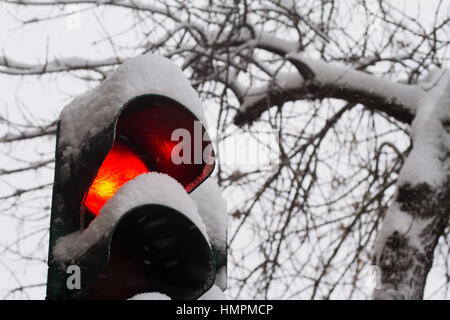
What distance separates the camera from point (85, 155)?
1.53 m

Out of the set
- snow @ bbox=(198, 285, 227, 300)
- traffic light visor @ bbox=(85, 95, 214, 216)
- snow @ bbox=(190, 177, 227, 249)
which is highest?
traffic light visor @ bbox=(85, 95, 214, 216)

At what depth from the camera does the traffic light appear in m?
1.43

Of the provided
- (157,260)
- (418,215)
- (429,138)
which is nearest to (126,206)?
(157,260)

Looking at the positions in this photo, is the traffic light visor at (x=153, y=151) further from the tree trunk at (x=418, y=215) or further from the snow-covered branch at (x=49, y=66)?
the snow-covered branch at (x=49, y=66)

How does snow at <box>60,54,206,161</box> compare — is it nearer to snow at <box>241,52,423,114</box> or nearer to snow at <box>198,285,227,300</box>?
snow at <box>198,285,227,300</box>

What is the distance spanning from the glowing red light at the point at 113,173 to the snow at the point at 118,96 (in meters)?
0.20

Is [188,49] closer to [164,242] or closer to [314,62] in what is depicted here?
[314,62]

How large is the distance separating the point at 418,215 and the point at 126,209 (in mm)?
3113

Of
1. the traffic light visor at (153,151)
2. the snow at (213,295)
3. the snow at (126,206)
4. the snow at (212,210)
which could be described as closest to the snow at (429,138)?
the snow at (212,210)

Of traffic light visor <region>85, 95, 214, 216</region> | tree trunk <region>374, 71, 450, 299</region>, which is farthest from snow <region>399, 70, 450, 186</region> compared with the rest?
traffic light visor <region>85, 95, 214, 216</region>

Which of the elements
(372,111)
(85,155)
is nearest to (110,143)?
(85,155)

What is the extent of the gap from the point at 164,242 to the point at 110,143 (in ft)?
1.01

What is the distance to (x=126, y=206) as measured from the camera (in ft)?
4.66

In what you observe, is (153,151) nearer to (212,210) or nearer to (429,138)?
(212,210)
